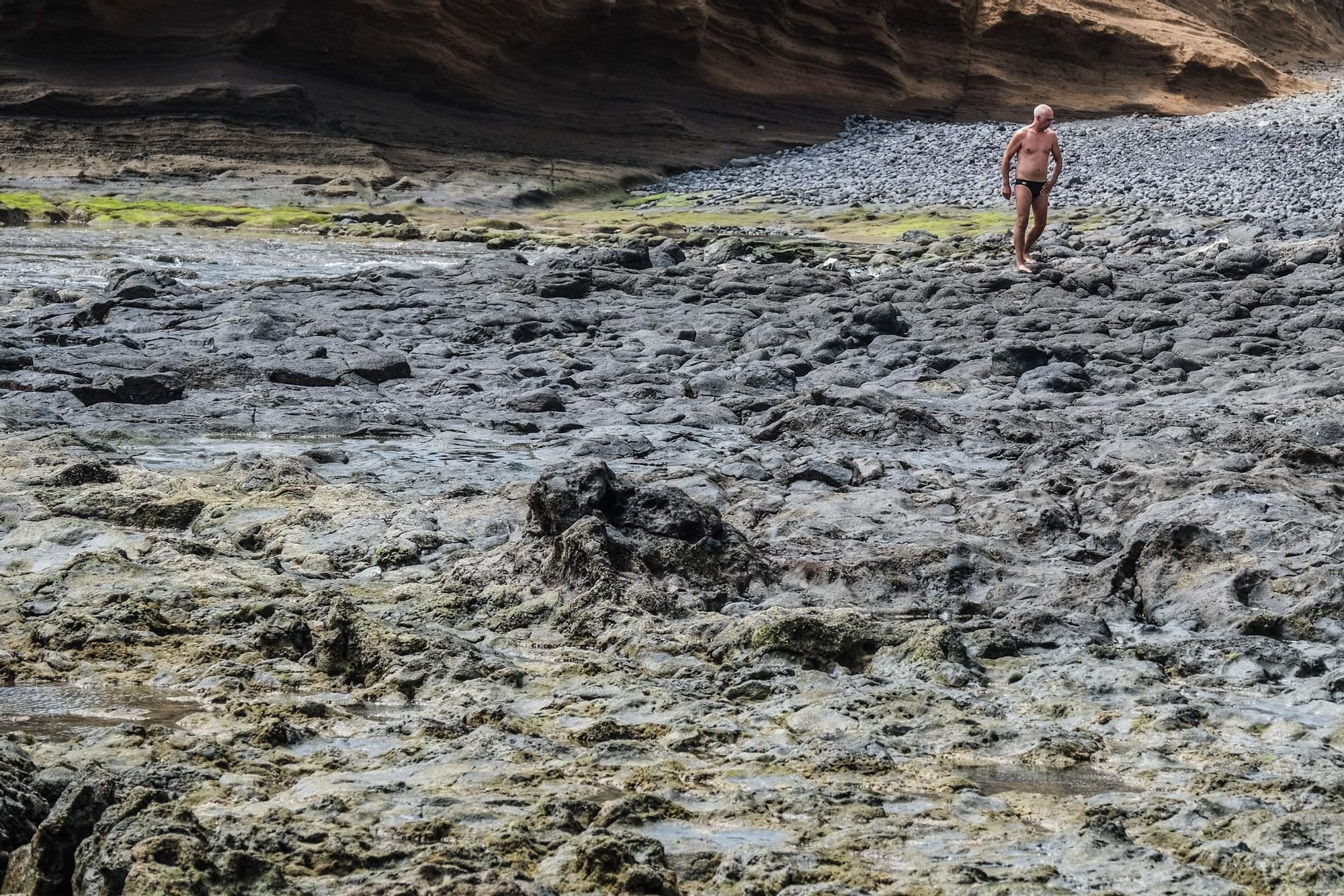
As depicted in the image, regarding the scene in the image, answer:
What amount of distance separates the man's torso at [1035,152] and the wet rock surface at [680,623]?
454 centimetres

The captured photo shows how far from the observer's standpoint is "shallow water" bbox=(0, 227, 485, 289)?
17281 millimetres

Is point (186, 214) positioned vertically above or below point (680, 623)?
below

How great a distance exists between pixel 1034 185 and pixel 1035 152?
35 centimetres

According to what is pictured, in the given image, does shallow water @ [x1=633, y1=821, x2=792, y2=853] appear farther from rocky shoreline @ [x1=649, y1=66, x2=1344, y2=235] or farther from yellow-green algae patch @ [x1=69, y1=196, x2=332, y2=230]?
yellow-green algae patch @ [x1=69, y1=196, x2=332, y2=230]

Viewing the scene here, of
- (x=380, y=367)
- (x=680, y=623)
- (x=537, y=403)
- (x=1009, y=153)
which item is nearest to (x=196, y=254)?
(x=380, y=367)

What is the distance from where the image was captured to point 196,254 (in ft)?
65.0

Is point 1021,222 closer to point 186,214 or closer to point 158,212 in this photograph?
point 186,214

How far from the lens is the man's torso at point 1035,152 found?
15.0 metres

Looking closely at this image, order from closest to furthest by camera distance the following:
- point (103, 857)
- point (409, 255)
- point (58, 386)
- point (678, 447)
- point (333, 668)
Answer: point (103, 857)
point (333, 668)
point (678, 447)
point (58, 386)
point (409, 255)

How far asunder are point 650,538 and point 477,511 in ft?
3.63

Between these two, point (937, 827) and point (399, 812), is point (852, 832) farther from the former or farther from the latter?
point (399, 812)

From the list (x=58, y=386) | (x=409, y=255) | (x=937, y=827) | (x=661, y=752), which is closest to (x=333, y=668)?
(x=661, y=752)

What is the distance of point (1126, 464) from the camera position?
22.4 ft

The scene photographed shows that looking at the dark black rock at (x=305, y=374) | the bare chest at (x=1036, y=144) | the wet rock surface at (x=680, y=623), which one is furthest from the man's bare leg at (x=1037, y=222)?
the dark black rock at (x=305, y=374)
